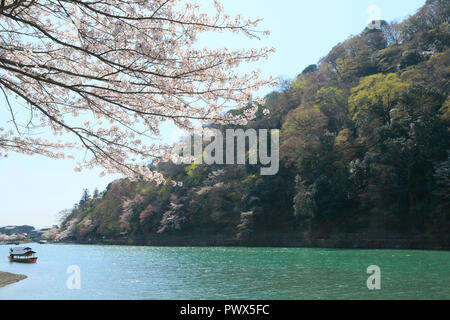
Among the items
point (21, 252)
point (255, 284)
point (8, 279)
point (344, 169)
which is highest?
point (344, 169)

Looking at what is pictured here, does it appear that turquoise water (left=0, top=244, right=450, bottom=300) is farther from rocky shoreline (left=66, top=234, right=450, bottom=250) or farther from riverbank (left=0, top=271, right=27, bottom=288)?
rocky shoreline (left=66, top=234, right=450, bottom=250)

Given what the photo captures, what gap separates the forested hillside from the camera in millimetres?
21609

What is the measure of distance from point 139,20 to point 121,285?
8.20m

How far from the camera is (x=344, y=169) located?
81.7 ft

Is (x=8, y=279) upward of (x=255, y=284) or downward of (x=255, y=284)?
downward

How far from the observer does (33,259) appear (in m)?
18.9

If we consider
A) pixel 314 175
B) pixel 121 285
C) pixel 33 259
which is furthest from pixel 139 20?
pixel 314 175

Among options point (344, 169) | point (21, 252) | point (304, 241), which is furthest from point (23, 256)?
point (344, 169)

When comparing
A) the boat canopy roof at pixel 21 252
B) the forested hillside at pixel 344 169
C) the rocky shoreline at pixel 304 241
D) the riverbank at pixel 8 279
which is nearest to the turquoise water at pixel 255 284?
the riverbank at pixel 8 279

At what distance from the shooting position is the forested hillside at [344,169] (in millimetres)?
21609

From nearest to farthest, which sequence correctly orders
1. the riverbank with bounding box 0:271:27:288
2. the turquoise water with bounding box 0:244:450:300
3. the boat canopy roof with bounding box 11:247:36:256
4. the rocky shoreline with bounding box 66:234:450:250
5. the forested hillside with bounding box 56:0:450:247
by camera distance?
the turquoise water with bounding box 0:244:450:300, the riverbank with bounding box 0:271:27:288, the boat canopy roof with bounding box 11:247:36:256, the rocky shoreline with bounding box 66:234:450:250, the forested hillside with bounding box 56:0:450:247

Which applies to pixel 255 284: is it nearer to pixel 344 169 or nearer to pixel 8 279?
pixel 8 279

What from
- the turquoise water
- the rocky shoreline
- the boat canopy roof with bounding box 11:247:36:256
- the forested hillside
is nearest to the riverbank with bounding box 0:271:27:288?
the turquoise water
